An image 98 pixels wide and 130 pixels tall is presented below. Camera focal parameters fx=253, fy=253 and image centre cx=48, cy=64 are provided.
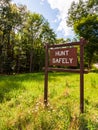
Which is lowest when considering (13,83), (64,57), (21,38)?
(13,83)

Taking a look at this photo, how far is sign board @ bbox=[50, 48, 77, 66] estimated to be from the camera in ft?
24.1

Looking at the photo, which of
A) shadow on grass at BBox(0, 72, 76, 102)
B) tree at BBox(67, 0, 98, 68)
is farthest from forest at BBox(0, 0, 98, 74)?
shadow on grass at BBox(0, 72, 76, 102)

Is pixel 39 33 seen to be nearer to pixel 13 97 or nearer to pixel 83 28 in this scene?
pixel 83 28

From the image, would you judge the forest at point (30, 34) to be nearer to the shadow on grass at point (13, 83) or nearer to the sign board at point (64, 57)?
the shadow on grass at point (13, 83)

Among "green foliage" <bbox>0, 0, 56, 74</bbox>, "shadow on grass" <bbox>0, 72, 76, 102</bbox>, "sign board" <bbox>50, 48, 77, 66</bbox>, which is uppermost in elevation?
"green foliage" <bbox>0, 0, 56, 74</bbox>

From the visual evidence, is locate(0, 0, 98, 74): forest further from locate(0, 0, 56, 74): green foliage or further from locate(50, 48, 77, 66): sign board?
locate(50, 48, 77, 66): sign board

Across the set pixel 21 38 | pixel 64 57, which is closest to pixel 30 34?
pixel 21 38

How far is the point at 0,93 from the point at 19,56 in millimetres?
29768

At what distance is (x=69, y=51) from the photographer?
7.44 m

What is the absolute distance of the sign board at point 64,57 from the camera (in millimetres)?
7344

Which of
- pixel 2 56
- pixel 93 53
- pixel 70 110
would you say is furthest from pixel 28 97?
pixel 93 53

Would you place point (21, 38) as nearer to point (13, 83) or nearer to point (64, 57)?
point (13, 83)

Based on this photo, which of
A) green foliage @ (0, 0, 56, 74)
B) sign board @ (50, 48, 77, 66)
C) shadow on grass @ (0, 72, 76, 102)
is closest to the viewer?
sign board @ (50, 48, 77, 66)

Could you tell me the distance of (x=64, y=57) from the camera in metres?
7.55
